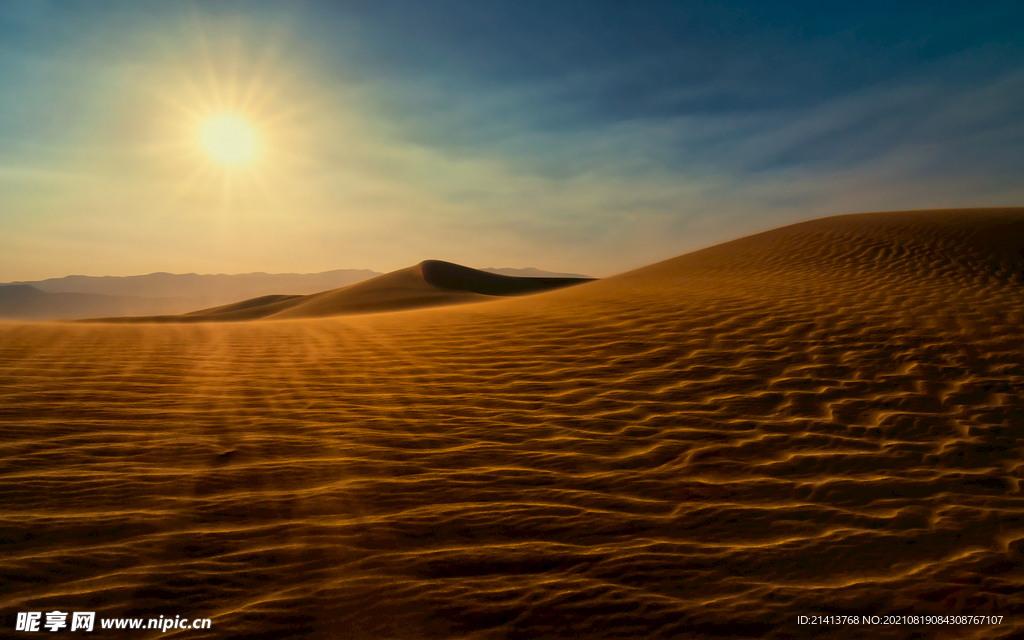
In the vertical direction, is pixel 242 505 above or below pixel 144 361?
below

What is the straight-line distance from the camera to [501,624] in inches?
87.5

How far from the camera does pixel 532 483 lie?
11.1 feet

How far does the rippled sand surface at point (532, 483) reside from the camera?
235 cm

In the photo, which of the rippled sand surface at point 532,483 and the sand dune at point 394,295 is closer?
the rippled sand surface at point 532,483

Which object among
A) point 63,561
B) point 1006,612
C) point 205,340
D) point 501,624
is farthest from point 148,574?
point 205,340

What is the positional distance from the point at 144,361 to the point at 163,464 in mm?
3634

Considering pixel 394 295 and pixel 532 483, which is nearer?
pixel 532 483

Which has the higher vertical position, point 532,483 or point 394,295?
point 394,295

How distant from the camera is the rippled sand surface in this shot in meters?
2.35

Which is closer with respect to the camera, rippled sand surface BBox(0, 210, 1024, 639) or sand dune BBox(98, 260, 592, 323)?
rippled sand surface BBox(0, 210, 1024, 639)

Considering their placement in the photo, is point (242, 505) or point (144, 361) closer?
point (242, 505)

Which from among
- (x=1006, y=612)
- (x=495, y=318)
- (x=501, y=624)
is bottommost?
(x=1006, y=612)

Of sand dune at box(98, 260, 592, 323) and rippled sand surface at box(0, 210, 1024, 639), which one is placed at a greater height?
sand dune at box(98, 260, 592, 323)

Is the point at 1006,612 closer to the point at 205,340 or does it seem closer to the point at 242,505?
the point at 242,505
